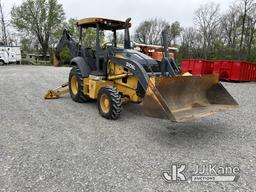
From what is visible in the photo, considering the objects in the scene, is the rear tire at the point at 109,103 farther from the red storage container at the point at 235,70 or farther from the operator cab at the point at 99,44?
the red storage container at the point at 235,70

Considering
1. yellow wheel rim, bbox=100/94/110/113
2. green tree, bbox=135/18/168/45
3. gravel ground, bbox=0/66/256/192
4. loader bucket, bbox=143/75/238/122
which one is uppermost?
green tree, bbox=135/18/168/45

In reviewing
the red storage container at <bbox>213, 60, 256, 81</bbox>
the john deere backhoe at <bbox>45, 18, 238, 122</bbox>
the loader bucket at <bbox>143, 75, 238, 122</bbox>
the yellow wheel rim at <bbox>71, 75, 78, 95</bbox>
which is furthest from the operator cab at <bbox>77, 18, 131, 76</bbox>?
the red storage container at <bbox>213, 60, 256, 81</bbox>

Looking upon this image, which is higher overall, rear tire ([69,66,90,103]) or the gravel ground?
rear tire ([69,66,90,103])

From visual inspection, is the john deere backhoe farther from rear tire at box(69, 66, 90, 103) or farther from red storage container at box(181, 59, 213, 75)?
red storage container at box(181, 59, 213, 75)

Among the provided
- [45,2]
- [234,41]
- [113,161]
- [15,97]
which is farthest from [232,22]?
[113,161]

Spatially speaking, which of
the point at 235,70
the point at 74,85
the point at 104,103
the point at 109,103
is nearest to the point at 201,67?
the point at 235,70

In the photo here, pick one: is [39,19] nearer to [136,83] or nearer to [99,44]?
[99,44]

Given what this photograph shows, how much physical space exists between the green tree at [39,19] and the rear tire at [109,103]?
37.8 m

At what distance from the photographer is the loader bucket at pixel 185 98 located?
4.22m

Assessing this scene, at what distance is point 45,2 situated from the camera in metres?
40.0

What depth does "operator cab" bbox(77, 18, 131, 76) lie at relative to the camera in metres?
6.47

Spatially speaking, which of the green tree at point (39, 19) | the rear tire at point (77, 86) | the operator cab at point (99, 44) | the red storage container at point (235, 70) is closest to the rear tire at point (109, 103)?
the operator cab at point (99, 44)

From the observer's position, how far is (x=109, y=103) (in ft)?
18.4

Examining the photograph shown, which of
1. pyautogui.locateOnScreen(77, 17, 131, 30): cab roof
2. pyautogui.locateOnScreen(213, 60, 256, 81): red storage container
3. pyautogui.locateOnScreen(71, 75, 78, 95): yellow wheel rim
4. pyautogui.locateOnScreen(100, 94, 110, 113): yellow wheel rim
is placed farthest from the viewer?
pyautogui.locateOnScreen(213, 60, 256, 81): red storage container
